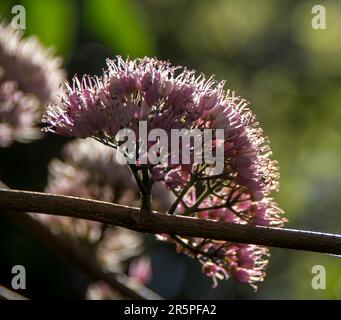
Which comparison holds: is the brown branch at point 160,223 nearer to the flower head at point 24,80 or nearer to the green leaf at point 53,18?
the green leaf at point 53,18

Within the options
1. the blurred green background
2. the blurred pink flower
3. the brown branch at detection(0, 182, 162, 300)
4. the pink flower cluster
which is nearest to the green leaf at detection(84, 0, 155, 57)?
the pink flower cluster

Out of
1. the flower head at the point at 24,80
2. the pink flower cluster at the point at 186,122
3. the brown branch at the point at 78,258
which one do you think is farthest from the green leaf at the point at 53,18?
the flower head at the point at 24,80

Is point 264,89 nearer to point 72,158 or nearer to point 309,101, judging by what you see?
point 309,101

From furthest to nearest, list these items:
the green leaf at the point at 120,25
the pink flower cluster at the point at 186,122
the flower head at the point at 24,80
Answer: the flower head at the point at 24,80, the green leaf at the point at 120,25, the pink flower cluster at the point at 186,122

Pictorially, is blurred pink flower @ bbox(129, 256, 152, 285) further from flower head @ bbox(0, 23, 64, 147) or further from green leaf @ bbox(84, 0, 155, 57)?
green leaf @ bbox(84, 0, 155, 57)

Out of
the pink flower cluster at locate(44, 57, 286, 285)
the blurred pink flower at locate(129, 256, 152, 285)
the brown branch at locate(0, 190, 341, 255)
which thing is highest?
the pink flower cluster at locate(44, 57, 286, 285)
